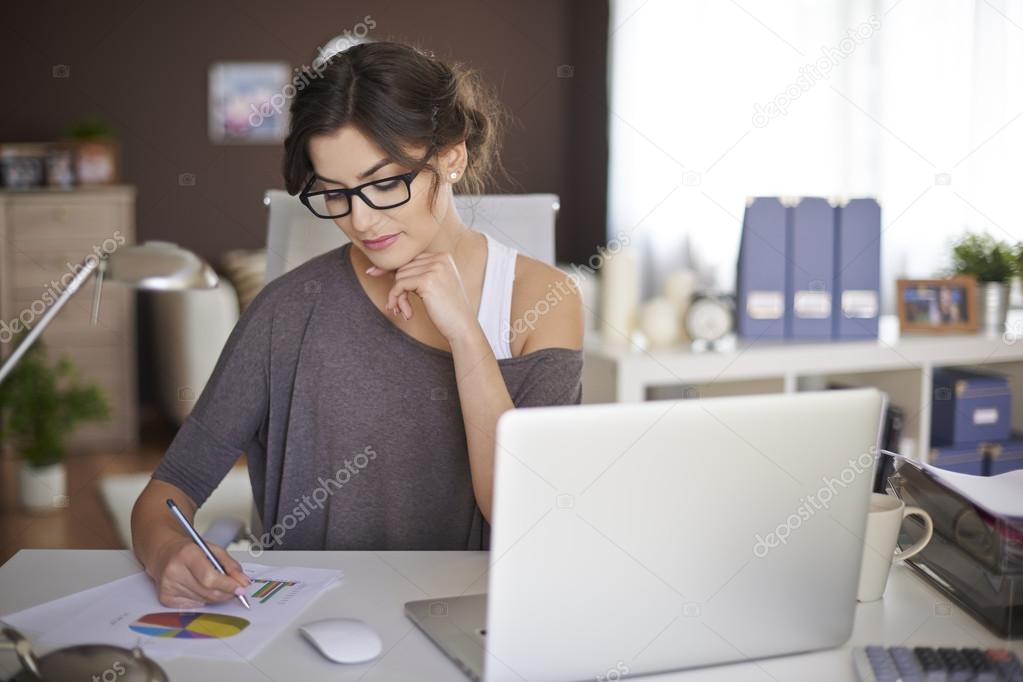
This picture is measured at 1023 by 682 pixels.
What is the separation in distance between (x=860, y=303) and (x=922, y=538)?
1631mm

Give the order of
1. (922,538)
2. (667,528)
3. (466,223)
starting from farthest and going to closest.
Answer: (466,223) < (922,538) < (667,528)

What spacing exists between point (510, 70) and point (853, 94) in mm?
2199

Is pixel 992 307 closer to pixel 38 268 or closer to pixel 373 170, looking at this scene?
pixel 373 170

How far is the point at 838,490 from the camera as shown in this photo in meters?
0.96

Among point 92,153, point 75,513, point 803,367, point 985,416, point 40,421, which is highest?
point 92,153

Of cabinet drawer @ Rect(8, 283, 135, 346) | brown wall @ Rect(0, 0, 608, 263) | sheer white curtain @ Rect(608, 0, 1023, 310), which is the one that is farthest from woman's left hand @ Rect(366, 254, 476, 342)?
brown wall @ Rect(0, 0, 608, 263)

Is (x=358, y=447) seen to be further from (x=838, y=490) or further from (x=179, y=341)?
(x=179, y=341)

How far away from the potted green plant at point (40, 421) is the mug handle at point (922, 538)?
3027mm

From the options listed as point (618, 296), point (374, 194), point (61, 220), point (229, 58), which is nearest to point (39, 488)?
point (61, 220)

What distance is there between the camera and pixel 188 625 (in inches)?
42.8

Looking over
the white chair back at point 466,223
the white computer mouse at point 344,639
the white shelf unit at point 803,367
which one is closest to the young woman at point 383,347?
the white chair back at point 466,223

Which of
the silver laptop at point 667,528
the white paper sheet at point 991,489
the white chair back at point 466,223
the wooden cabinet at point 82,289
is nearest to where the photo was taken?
the silver laptop at point 667,528

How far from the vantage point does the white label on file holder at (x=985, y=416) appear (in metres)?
2.87

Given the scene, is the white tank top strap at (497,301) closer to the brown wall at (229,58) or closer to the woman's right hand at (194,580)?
the woman's right hand at (194,580)
